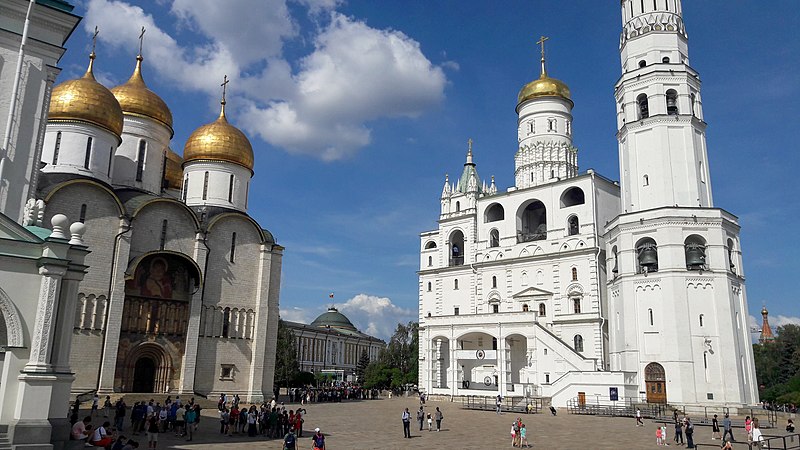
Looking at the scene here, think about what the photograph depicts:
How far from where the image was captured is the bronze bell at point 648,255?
34.4m

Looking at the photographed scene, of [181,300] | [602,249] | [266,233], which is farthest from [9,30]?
[602,249]

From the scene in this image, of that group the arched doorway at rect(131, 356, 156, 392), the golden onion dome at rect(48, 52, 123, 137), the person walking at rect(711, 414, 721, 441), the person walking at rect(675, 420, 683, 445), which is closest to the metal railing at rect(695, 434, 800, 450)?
the person walking at rect(675, 420, 683, 445)

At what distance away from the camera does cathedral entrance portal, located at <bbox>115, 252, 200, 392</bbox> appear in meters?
27.2

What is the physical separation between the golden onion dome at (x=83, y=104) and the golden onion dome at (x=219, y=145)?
510cm

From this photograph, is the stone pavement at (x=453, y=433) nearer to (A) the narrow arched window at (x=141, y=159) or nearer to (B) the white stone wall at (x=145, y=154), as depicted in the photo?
(B) the white stone wall at (x=145, y=154)

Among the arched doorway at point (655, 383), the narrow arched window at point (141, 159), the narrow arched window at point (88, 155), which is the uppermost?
the narrow arched window at point (141, 159)

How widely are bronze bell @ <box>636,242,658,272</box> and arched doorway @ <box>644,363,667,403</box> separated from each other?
567cm

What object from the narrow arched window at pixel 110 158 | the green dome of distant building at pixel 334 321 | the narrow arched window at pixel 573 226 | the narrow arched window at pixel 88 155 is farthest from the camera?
the green dome of distant building at pixel 334 321

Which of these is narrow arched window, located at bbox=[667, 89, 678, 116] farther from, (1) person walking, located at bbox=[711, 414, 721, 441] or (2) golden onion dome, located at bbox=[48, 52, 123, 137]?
(2) golden onion dome, located at bbox=[48, 52, 123, 137]

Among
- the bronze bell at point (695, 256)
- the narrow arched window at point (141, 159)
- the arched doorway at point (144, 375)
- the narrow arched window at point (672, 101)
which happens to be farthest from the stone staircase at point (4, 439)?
the narrow arched window at point (672, 101)

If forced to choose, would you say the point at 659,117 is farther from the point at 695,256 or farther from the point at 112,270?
the point at 112,270

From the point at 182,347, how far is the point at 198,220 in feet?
21.1

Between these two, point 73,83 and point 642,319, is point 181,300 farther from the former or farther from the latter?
A: point 642,319

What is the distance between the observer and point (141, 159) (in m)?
33.2
